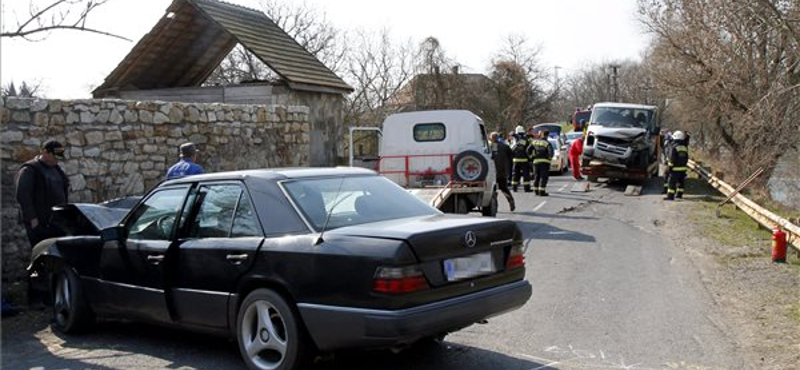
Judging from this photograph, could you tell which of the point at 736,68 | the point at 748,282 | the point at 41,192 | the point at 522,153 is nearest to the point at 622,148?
the point at 522,153

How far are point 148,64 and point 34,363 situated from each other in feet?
47.1

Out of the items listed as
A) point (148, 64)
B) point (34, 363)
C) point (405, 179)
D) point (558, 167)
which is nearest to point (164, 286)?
point (34, 363)

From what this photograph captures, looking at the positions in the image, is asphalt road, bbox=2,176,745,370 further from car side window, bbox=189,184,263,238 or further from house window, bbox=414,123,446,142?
house window, bbox=414,123,446,142

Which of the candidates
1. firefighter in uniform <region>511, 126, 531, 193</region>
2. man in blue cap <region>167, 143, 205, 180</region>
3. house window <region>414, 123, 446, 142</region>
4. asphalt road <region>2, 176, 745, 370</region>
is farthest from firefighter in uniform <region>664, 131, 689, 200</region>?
man in blue cap <region>167, 143, 205, 180</region>

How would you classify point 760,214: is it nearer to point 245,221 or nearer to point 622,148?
point 622,148

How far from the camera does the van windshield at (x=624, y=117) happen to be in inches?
894

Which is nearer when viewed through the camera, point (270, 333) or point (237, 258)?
point (270, 333)

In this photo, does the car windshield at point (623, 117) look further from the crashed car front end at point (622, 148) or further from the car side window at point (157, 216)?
the car side window at point (157, 216)

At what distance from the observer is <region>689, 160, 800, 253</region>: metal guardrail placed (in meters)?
10.6

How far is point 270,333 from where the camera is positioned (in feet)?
17.0

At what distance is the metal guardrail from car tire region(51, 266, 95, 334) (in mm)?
8956

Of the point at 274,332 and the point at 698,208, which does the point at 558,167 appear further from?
the point at 274,332

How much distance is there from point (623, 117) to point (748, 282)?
14.6m

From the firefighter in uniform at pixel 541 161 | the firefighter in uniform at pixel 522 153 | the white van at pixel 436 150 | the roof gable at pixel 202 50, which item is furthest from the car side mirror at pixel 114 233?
the firefighter in uniform at pixel 522 153
